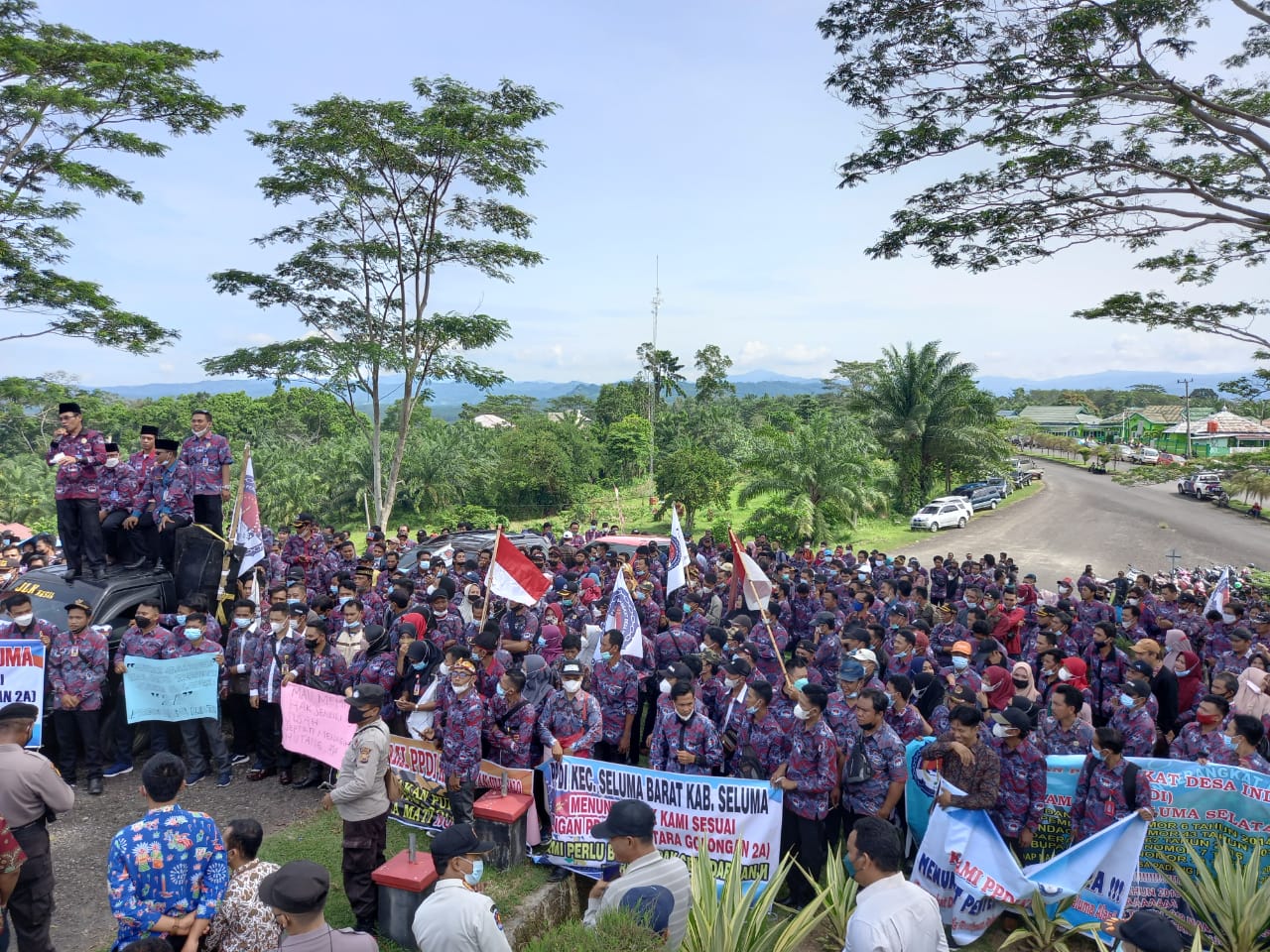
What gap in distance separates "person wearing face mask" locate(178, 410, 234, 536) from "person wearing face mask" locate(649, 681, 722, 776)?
21.4 ft

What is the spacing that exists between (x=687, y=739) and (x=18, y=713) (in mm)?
4570

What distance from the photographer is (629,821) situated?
3963 millimetres

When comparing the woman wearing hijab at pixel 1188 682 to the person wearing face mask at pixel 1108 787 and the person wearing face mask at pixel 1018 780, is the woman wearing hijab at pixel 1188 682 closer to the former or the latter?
the person wearing face mask at pixel 1108 787

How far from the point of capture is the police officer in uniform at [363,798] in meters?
5.37

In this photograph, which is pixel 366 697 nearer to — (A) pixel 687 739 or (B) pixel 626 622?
(A) pixel 687 739

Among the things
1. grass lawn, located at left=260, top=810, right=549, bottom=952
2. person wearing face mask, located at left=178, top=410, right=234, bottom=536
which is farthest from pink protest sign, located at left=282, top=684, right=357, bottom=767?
A: person wearing face mask, located at left=178, top=410, right=234, bottom=536

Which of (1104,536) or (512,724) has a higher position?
(512,724)

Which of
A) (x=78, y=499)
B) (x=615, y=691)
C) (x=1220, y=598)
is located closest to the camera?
(x=615, y=691)

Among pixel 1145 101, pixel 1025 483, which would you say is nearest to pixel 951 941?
pixel 1145 101

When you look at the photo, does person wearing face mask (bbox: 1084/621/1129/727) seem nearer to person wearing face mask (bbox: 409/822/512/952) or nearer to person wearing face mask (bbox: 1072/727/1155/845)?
person wearing face mask (bbox: 1072/727/1155/845)

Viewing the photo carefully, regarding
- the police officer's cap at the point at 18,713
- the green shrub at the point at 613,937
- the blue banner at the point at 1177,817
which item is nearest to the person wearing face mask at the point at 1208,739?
the blue banner at the point at 1177,817

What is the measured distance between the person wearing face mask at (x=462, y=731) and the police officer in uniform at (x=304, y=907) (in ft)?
9.71

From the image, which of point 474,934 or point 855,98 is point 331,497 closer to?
point 855,98

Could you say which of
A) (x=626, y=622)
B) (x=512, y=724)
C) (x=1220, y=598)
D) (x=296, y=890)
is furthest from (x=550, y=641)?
(x=1220, y=598)
